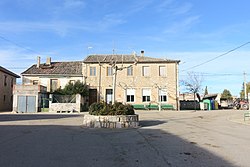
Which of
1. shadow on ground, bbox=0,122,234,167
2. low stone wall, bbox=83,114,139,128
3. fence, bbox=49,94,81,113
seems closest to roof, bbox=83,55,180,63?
fence, bbox=49,94,81,113

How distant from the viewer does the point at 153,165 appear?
6027mm

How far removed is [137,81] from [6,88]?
2024 centimetres

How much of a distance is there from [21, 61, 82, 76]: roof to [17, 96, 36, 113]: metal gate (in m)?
7.22

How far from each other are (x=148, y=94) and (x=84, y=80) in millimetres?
9769

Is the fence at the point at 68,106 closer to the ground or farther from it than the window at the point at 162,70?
closer to the ground

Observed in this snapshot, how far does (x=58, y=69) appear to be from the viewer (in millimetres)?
40812

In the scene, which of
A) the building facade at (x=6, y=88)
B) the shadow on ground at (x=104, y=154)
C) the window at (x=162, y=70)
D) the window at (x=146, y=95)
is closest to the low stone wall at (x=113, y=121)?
the shadow on ground at (x=104, y=154)

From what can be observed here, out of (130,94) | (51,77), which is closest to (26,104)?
(51,77)

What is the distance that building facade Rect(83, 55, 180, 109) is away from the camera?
125 feet

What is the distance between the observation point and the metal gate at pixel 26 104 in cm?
3272

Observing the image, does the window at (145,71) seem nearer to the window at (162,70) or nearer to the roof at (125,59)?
the roof at (125,59)

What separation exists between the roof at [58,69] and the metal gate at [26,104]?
23.7 ft

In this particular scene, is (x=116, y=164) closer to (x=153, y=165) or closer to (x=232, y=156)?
(x=153, y=165)

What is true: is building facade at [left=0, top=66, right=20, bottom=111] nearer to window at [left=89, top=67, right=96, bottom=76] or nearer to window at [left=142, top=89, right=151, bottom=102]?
window at [left=89, top=67, right=96, bottom=76]
